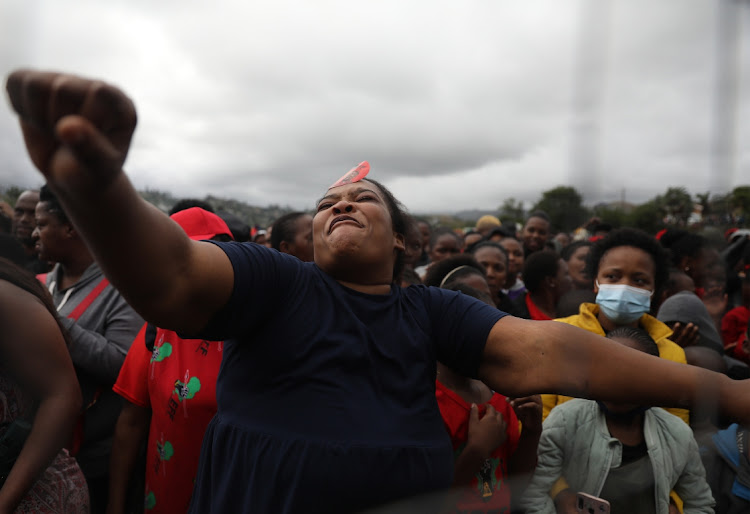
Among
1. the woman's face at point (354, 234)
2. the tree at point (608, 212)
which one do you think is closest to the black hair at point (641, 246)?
the woman's face at point (354, 234)

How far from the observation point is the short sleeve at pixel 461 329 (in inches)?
46.2

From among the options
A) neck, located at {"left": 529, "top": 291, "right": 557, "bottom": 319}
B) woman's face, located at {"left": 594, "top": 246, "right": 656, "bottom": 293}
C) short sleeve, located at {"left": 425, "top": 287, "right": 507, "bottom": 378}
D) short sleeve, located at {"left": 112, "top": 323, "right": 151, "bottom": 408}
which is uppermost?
short sleeve, located at {"left": 425, "top": 287, "right": 507, "bottom": 378}

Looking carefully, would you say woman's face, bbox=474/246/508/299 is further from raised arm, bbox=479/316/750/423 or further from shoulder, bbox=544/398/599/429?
raised arm, bbox=479/316/750/423

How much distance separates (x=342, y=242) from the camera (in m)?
1.20

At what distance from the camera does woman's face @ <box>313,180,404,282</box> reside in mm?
1204

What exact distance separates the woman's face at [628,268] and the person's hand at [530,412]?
104 centimetres

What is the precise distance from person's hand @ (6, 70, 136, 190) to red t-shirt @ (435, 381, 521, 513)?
4.53 feet

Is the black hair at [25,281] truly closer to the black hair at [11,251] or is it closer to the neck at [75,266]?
the black hair at [11,251]

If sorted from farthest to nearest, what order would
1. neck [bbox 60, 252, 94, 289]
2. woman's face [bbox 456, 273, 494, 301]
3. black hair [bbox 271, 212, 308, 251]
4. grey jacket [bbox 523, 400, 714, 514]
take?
black hair [bbox 271, 212, 308, 251] < woman's face [bbox 456, 273, 494, 301] < neck [bbox 60, 252, 94, 289] < grey jacket [bbox 523, 400, 714, 514]

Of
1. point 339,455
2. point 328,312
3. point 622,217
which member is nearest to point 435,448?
point 339,455

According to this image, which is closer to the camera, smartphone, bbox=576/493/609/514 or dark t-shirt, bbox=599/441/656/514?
smartphone, bbox=576/493/609/514

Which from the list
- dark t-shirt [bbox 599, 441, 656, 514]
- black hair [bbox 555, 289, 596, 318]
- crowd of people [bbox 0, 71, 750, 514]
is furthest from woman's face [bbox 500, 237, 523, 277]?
dark t-shirt [bbox 599, 441, 656, 514]

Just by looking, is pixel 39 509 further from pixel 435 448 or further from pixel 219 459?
pixel 435 448

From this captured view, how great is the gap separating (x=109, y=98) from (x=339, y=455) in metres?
0.71
